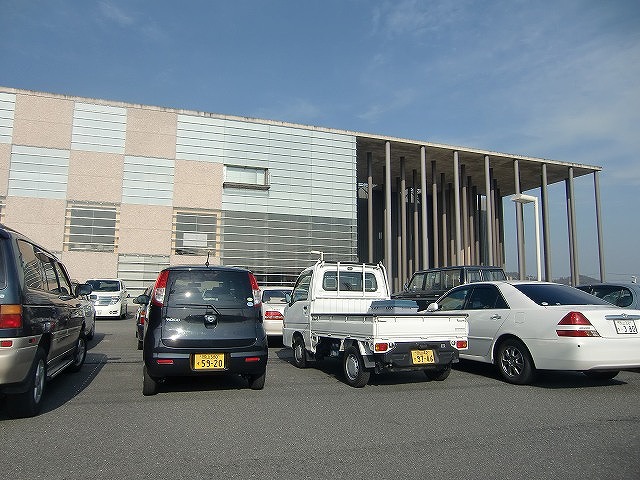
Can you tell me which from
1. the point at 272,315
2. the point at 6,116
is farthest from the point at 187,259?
the point at 272,315

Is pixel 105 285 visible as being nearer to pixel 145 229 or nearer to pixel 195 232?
pixel 145 229

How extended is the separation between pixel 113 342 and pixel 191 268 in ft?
22.7

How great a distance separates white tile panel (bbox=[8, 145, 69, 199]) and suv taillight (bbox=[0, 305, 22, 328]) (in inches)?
839

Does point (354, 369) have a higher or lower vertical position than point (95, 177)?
lower

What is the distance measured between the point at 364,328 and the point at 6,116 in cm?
2371

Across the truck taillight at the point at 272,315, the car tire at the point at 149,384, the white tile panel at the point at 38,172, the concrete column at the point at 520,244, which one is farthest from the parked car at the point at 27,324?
the concrete column at the point at 520,244

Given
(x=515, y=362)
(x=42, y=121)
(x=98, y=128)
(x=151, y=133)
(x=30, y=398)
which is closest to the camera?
(x=30, y=398)

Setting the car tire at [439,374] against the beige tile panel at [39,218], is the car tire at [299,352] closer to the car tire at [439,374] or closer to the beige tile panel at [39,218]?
the car tire at [439,374]

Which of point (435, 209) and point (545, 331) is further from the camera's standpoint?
point (435, 209)

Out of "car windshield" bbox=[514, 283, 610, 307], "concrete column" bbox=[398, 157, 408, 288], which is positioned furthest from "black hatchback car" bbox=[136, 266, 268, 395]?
"concrete column" bbox=[398, 157, 408, 288]

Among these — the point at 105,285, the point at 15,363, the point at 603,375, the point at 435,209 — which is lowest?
the point at 603,375

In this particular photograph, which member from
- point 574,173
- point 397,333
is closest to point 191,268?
point 397,333

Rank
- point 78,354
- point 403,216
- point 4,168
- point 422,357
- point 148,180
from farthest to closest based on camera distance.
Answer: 1. point 403,216
2. point 148,180
3. point 4,168
4. point 78,354
5. point 422,357

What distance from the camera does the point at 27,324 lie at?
476cm
